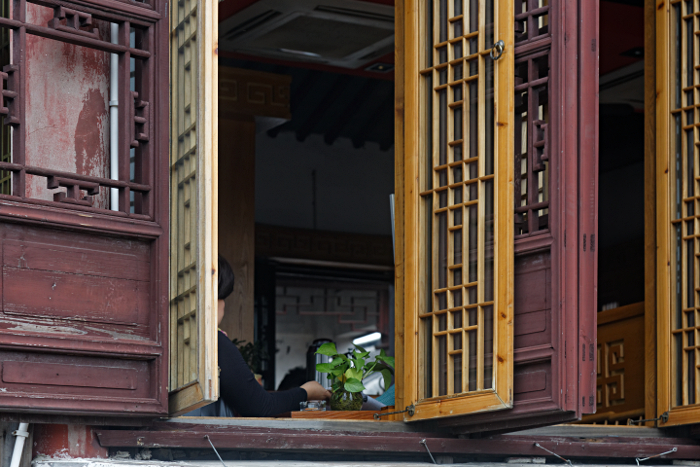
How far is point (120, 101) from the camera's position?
298 cm

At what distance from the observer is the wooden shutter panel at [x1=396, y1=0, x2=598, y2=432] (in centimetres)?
322

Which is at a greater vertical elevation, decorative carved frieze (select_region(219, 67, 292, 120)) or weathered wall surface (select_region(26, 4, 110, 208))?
decorative carved frieze (select_region(219, 67, 292, 120))

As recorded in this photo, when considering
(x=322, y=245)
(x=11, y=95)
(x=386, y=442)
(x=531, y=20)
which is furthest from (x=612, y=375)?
(x=322, y=245)

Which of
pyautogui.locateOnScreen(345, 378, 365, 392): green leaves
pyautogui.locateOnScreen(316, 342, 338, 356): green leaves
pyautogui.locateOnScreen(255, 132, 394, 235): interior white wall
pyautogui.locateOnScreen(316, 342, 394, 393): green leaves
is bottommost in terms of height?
pyautogui.locateOnScreen(345, 378, 365, 392): green leaves

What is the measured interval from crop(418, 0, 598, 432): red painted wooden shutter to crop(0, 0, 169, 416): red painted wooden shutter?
110 centimetres

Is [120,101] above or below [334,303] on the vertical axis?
A: above

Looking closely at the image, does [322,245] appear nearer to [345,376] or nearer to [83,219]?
[345,376]

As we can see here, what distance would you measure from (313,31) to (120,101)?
10.5 ft

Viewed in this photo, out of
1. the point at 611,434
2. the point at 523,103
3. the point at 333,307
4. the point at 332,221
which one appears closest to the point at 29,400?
the point at 523,103

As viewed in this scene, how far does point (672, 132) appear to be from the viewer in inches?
169

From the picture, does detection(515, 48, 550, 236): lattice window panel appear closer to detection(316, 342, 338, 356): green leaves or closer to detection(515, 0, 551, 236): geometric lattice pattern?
detection(515, 0, 551, 236): geometric lattice pattern

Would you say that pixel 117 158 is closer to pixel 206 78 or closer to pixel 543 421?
pixel 206 78

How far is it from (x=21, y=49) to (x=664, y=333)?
2.60 m

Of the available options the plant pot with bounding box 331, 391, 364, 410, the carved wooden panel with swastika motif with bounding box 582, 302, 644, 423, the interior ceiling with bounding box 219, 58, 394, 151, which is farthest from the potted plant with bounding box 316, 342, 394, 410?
the interior ceiling with bounding box 219, 58, 394, 151
